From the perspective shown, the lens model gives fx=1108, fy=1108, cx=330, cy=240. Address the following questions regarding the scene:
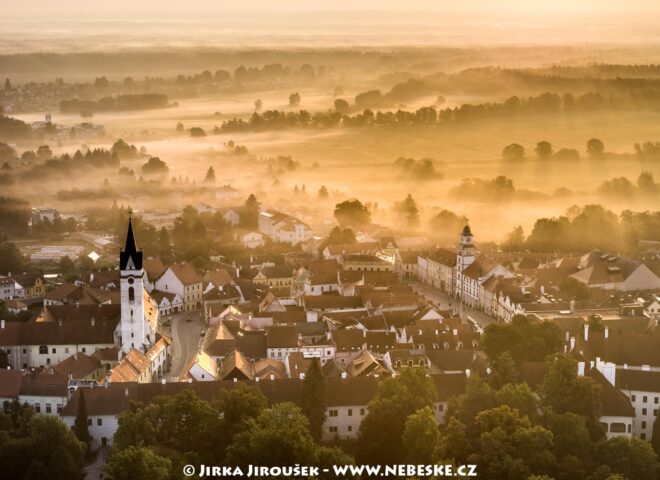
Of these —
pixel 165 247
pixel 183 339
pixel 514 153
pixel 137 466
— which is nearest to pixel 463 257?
pixel 183 339

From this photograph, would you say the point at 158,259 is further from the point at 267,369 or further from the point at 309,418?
the point at 309,418

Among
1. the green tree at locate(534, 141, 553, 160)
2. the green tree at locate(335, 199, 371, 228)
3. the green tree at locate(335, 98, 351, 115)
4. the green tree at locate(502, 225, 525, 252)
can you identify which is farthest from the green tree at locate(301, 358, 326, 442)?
the green tree at locate(335, 98, 351, 115)

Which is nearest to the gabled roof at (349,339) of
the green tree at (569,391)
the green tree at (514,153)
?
the green tree at (569,391)

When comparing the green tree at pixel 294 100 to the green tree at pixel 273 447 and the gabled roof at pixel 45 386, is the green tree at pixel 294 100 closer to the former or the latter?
the gabled roof at pixel 45 386

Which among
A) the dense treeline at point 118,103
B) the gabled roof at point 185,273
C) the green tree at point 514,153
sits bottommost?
the gabled roof at point 185,273

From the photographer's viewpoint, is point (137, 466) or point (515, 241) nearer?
point (137, 466)

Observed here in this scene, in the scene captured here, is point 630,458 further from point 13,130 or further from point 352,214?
point 13,130

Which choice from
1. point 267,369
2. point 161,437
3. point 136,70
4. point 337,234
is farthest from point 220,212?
point 161,437
